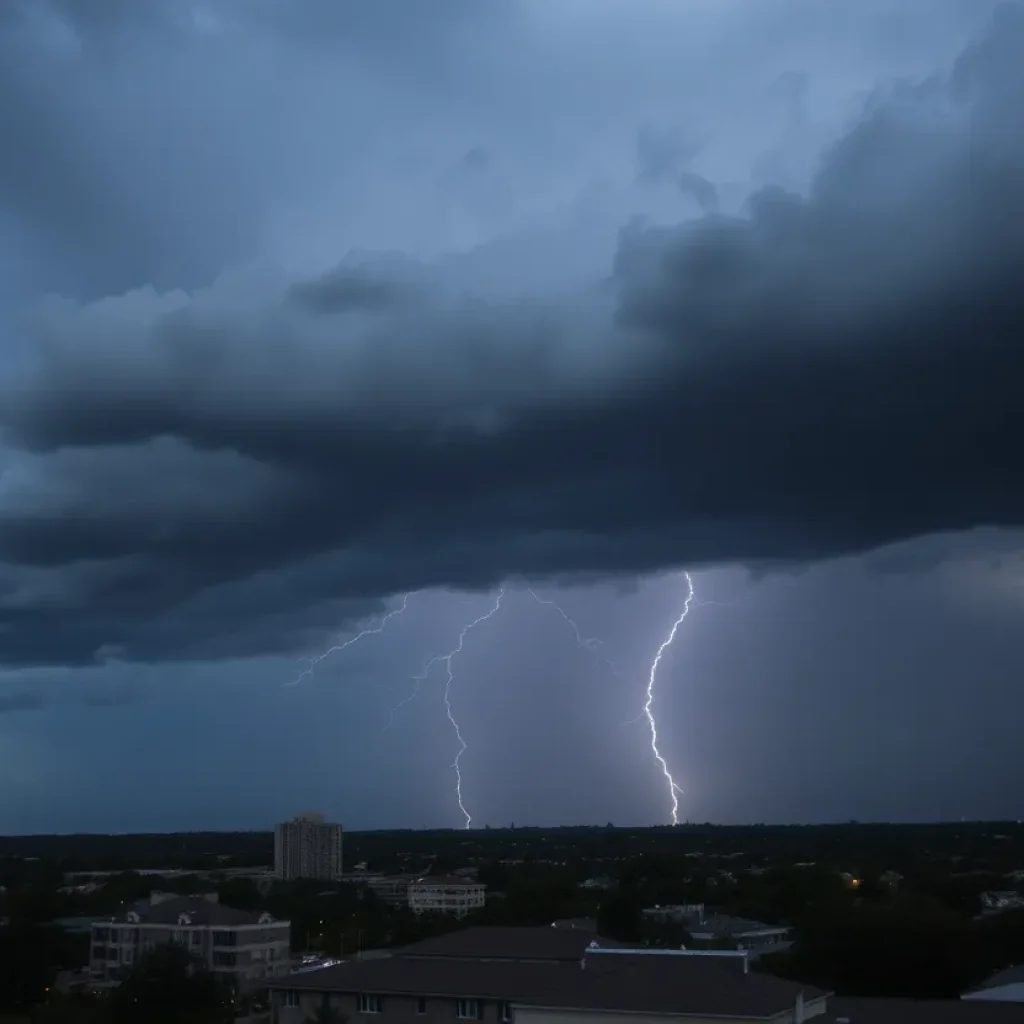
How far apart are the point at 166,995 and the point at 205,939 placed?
70.0 feet

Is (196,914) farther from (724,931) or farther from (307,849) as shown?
(307,849)

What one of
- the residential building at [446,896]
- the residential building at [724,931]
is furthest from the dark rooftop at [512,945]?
the residential building at [446,896]

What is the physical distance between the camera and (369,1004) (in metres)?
37.4

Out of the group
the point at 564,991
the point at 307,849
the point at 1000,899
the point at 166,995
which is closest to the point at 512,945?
the point at 564,991

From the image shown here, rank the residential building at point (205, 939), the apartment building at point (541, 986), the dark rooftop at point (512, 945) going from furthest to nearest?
1. the residential building at point (205, 939)
2. the dark rooftop at point (512, 945)
3. the apartment building at point (541, 986)

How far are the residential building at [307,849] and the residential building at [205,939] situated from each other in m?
86.0

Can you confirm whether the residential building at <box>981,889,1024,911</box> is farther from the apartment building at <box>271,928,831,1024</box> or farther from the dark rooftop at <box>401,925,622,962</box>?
the apartment building at <box>271,928,831,1024</box>

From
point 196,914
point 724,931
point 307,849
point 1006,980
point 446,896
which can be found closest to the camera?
point 1006,980

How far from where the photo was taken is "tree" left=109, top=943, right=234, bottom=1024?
4412 centimetres

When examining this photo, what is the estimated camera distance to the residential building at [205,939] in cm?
6544

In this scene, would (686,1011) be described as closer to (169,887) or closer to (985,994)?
(985,994)

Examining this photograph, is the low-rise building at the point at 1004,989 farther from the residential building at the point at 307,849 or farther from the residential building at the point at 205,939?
the residential building at the point at 307,849

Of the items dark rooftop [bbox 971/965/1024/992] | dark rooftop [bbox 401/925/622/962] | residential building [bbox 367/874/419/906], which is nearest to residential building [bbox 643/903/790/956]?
dark rooftop [bbox 971/965/1024/992]

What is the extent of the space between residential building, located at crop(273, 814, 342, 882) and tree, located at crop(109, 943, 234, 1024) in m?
110
